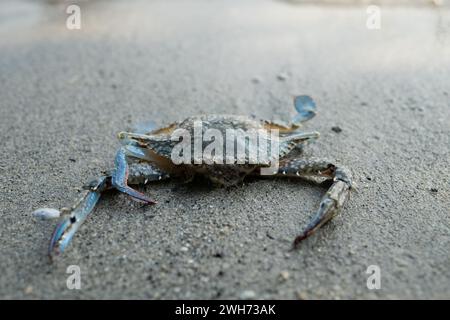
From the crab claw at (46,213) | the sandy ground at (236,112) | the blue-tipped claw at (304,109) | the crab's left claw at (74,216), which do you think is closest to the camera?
the sandy ground at (236,112)

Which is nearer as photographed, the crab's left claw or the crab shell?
the crab's left claw

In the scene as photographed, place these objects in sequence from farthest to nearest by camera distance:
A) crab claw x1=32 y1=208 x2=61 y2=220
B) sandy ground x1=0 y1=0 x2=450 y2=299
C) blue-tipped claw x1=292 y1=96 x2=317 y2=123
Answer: blue-tipped claw x1=292 y1=96 x2=317 y2=123 → crab claw x1=32 y1=208 x2=61 y2=220 → sandy ground x1=0 y1=0 x2=450 y2=299

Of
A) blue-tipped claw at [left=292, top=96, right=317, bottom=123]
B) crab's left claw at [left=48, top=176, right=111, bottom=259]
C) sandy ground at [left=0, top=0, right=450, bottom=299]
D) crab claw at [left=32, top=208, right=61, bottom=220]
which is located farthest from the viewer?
blue-tipped claw at [left=292, top=96, right=317, bottom=123]

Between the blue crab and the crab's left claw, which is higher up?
the blue crab

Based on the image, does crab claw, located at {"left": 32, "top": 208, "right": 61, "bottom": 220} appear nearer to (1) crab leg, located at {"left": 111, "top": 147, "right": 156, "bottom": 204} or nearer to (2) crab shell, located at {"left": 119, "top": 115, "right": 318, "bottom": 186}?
(1) crab leg, located at {"left": 111, "top": 147, "right": 156, "bottom": 204}

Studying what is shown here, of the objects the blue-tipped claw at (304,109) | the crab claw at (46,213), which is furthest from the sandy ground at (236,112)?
the blue-tipped claw at (304,109)

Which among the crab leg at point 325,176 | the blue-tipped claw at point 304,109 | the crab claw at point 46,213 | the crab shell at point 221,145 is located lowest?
the crab claw at point 46,213

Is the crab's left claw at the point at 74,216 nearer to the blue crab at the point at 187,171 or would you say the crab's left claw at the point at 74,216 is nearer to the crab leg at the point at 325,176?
the blue crab at the point at 187,171

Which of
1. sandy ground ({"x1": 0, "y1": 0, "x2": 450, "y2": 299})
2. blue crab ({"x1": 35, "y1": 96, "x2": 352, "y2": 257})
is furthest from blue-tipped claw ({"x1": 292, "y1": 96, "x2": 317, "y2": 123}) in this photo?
blue crab ({"x1": 35, "y1": 96, "x2": 352, "y2": 257})

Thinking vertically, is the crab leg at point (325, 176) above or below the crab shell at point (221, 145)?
below
